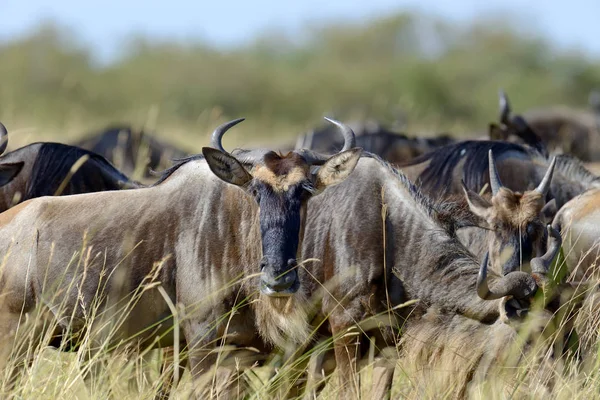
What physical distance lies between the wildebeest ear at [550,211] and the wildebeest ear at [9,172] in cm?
318

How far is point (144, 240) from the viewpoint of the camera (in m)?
5.53

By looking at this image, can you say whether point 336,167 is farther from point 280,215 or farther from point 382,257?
point 382,257

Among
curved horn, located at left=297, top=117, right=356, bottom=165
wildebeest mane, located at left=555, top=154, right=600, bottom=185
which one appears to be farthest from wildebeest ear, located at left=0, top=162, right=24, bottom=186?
wildebeest mane, located at left=555, top=154, right=600, bottom=185

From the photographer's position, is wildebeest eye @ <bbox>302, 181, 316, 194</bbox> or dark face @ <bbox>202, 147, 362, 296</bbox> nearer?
dark face @ <bbox>202, 147, 362, 296</bbox>

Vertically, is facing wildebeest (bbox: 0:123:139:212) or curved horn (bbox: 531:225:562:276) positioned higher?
facing wildebeest (bbox: 0:123:139:212)

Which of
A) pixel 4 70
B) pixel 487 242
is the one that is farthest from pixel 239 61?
pixel 487 242

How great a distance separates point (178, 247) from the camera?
546 cm

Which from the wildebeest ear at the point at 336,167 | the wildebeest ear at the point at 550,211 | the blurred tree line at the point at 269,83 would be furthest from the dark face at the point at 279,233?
the blurred tree line at the point at 269,83

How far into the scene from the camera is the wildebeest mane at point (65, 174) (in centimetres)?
689

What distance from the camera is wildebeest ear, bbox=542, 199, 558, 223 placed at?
686 centimetres

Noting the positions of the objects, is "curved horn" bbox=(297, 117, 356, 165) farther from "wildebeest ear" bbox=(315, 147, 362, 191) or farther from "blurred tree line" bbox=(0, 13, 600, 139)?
"blurred tree line" bbox=(0, 13, 600, 139)

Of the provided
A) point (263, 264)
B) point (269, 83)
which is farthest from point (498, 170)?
point (269, 83)

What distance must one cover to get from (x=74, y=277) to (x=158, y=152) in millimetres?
6977

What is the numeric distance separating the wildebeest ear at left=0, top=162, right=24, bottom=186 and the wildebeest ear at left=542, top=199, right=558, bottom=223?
318 centimetres
